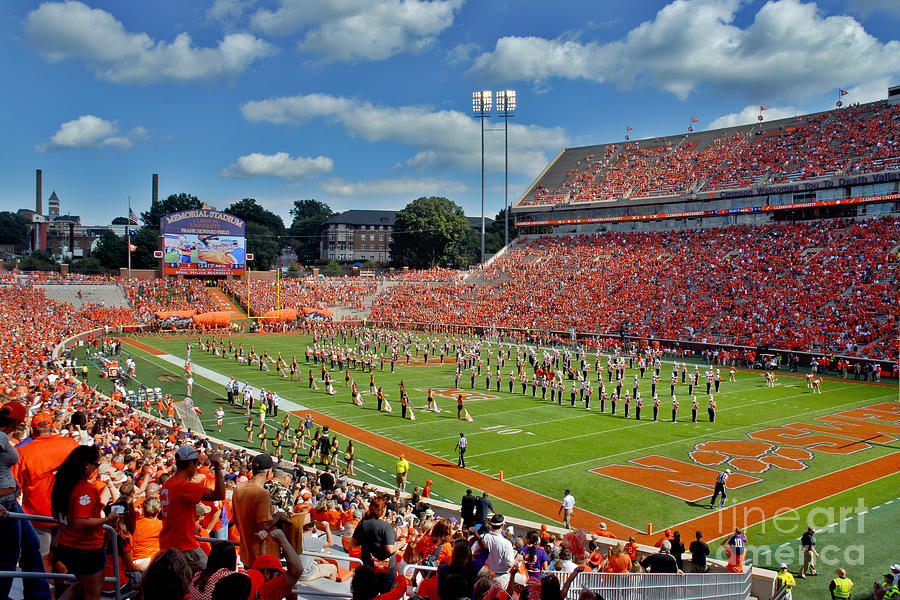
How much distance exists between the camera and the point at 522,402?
26547 mm

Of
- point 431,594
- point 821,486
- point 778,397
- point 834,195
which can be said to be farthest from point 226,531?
point 834,195

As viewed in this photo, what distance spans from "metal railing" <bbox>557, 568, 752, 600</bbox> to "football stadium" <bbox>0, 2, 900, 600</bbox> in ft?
0.13

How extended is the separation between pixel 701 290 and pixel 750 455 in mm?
29701

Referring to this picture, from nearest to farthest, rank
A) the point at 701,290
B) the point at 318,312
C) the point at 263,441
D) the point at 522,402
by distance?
the point at 263,441 → the point at 522,402 → the point at 701,290 → the point at 318,312

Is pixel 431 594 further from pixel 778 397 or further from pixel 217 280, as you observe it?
pixel 217 280

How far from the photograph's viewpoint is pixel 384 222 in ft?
376

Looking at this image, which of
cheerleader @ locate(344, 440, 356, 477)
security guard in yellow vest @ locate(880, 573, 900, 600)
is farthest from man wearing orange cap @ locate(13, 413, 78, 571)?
cheerleader @ locate(344, 440, 356, 477)

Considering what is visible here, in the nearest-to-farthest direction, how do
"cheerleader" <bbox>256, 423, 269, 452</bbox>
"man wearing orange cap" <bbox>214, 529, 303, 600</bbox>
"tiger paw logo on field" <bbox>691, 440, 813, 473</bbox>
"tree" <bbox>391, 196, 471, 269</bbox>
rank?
"man wearing orange cap" <bbox>214, 529, 303, 600</bbox> < "tiger paw logo on field" <bbox>691, 440, 813, 473</bbox> < "cheerleader" <bbox>256, 423, 269, 452</bbox> < "tree" <bbox>391, 196, 471, 269</bbox>

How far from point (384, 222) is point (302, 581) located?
109 m

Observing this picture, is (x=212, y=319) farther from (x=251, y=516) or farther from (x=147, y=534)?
(x=251, y=516)

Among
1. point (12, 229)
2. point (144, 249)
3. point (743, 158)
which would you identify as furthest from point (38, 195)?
point (743, 158)

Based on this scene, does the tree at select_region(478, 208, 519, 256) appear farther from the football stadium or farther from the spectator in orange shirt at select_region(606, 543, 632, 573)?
the spectator in orange shirt at select_region(606, 543, 632, 573)

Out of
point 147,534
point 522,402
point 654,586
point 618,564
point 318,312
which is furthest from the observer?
point 318,312

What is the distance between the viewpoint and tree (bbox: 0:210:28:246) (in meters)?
132
